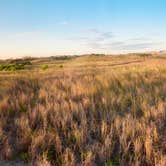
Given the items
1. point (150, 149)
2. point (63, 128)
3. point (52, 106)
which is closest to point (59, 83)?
point (52, 106)

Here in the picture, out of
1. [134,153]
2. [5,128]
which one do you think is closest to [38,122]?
[5,128]

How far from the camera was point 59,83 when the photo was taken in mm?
10414

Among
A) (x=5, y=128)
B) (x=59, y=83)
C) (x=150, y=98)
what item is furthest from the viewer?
(x=59, y=83)

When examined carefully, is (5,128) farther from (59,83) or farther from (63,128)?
(59,83)

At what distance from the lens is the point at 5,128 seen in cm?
476

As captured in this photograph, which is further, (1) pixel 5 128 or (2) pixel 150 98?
(2) pixel 150 98

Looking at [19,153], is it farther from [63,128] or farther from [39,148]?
[63,128]

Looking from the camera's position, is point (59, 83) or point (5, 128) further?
point (59, 83)

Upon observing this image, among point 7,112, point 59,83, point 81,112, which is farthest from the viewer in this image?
point 59,83

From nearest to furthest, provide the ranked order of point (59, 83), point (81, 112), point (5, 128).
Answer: point (5, 128) → point (81, 112) → point (59, 83)

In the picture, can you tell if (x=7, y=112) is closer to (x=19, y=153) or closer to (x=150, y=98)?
(x=19, y=153)

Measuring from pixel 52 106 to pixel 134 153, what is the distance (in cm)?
291

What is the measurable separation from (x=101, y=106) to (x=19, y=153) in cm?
288

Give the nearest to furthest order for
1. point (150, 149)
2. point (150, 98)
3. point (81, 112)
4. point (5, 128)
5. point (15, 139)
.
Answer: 1. point (150, 149)
2. point (15, 139)
3. point (5, 128)
4. point (81, 112)
5. point (150, 98)
